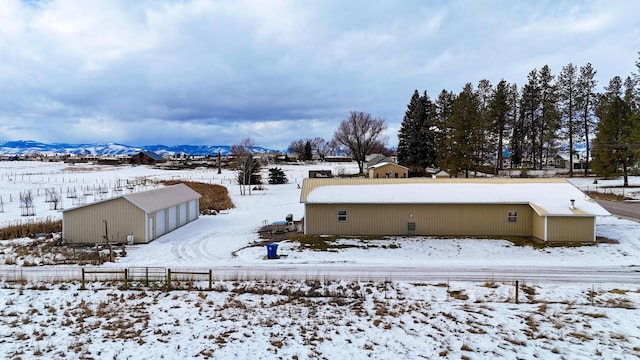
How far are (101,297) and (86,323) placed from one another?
8.34ft

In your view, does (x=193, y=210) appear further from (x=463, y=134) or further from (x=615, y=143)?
(x=615, y=143)

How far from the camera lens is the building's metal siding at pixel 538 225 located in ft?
80.9

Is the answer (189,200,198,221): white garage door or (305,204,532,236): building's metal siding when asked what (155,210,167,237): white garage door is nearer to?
(189,200,198,221): white garage door

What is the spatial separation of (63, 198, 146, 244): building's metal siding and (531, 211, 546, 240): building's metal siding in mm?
25021

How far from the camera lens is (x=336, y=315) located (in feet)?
44.8

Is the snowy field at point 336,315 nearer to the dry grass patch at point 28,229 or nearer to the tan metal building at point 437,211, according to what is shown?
the tan metal building at point 437,211

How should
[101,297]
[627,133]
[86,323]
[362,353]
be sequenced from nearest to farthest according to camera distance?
[362,353]
[86,323]
[101,297]
[627,133]

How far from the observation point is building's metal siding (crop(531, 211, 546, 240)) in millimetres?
24672

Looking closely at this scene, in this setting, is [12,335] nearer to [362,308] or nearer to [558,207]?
[362,308]

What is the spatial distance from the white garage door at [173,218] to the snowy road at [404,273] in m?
9.72

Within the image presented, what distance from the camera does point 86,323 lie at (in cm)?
1299

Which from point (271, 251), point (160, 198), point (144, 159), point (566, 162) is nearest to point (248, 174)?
point (160, 198)

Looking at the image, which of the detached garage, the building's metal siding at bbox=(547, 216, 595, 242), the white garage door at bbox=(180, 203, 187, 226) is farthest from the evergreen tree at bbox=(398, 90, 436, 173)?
the detached garage

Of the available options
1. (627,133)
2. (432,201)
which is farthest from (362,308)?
(627,133)
